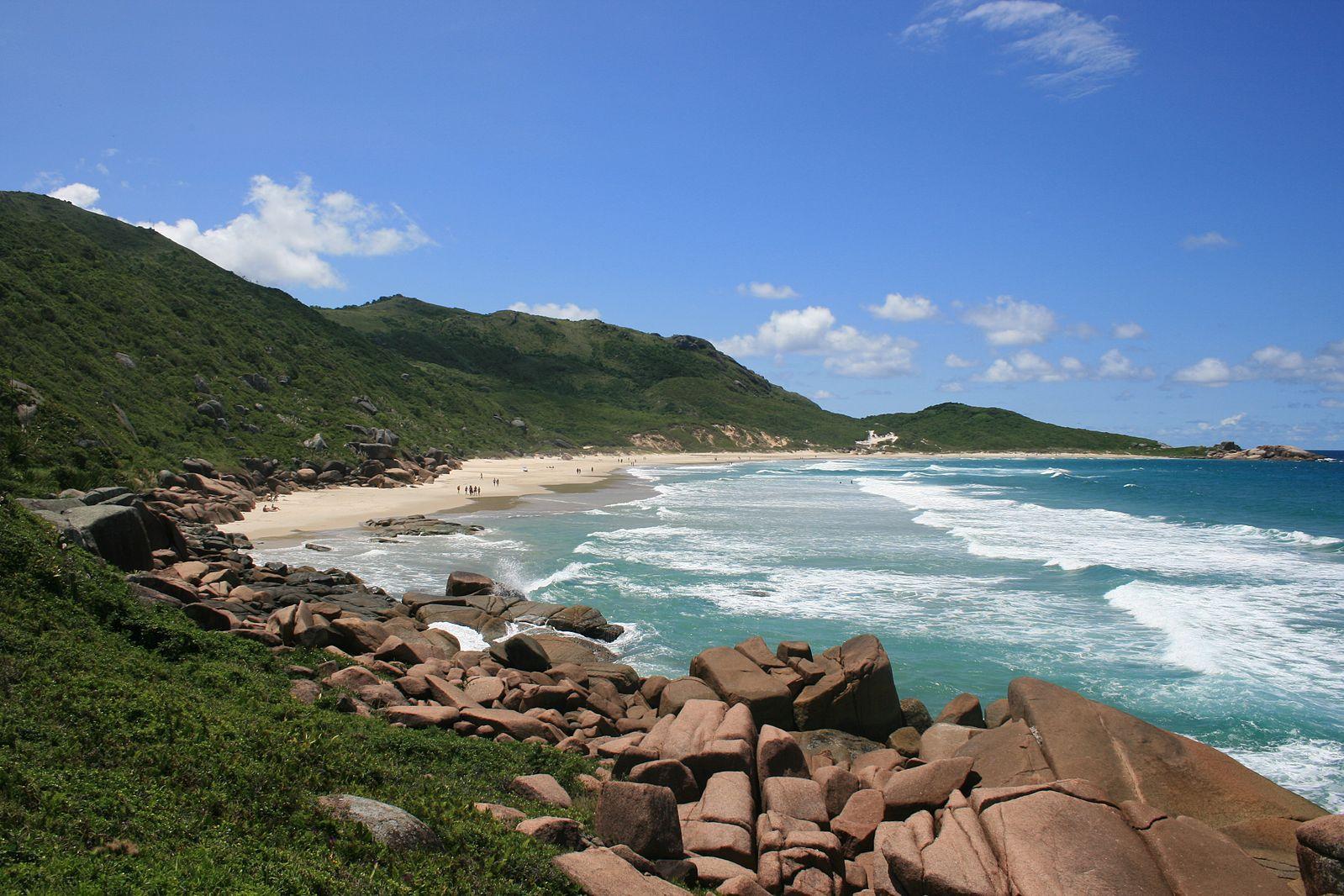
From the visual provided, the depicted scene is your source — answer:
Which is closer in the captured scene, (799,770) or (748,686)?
(799,770)

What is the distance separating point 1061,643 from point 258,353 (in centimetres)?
5718

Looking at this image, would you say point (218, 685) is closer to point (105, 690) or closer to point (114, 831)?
point (105, 690)

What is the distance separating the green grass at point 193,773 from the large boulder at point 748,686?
3.10 m

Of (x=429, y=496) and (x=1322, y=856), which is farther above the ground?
(x=429, y=496)

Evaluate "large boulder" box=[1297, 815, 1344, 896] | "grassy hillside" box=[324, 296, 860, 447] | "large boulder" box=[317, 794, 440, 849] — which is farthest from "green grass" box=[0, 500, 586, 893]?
"grassy hillside" box=[324, 296, 860, 447]

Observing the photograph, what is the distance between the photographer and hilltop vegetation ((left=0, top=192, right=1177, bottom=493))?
101 ft

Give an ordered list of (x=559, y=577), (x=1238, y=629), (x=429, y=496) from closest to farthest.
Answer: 1. (x=1238, y=629)
2. (x=559, y=577)
3. (x=429, y=496)

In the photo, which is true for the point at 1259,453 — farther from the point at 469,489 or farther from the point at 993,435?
the point at 469,489

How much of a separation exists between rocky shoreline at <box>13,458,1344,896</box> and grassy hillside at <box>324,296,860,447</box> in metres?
95.8

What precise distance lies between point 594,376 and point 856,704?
5656 inches

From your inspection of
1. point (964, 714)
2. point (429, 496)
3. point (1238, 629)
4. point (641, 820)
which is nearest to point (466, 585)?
point (964, 714)

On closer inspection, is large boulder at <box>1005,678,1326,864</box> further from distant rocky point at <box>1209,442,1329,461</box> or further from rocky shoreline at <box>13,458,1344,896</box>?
distant rocky point at <box>1209,442,1329,461</box>

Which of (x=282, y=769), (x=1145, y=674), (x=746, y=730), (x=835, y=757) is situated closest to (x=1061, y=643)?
(x=1145, y=674)

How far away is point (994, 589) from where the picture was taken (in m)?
23.5
